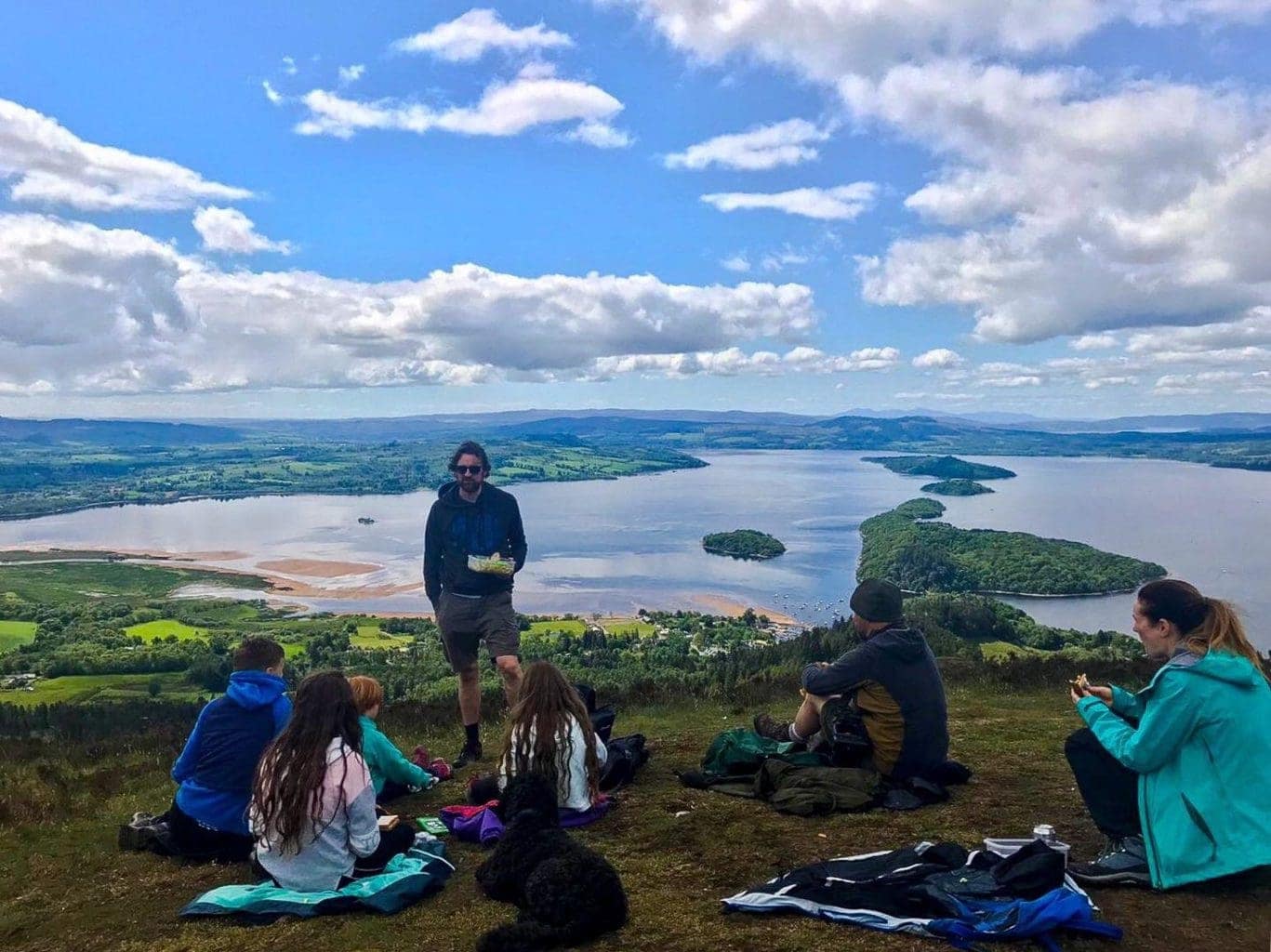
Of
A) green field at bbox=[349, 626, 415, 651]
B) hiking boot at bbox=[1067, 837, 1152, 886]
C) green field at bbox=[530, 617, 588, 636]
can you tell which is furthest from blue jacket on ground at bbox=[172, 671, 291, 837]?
green field at bbox=[349, 626, 415, 651]

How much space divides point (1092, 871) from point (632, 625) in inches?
1381

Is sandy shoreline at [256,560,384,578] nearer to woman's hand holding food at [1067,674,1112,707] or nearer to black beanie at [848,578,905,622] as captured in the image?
black beanie at [848,578,905,622]

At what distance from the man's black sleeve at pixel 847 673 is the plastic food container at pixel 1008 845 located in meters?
1.07

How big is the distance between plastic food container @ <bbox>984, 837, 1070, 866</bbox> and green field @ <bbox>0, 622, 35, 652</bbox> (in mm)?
45577

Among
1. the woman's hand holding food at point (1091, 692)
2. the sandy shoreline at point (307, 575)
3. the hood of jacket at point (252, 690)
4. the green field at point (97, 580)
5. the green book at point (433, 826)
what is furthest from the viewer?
the green field at point (97, 580)

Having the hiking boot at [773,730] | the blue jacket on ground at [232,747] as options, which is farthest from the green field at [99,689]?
the hiking boot at [773,730]

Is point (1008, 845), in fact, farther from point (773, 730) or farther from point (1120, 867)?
point (773, 730)

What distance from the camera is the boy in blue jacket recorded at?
455cm

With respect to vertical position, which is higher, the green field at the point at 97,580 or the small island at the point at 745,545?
the small island at the point at 745,545

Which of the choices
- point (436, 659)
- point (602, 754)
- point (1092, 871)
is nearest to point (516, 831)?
point (602, 754)

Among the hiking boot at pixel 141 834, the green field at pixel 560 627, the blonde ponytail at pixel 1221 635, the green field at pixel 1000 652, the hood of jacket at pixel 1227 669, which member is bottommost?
the green field at pixel 560 627

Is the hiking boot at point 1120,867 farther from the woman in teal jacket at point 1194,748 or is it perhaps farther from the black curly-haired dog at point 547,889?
the black curly-haired dog at point 547,889

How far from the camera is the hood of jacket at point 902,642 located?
4.88 m

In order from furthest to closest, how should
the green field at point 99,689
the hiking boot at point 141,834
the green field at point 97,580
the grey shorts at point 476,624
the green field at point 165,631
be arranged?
the green field at point 97,580
the green field at point 165,631
the green field at point 99,689
the grey shorts at point 476,624
the hiking boot at point 141,834
